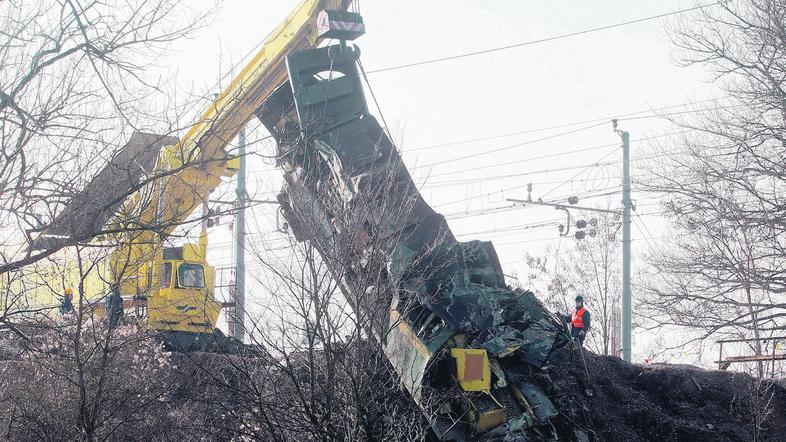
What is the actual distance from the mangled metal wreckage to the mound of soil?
249cm

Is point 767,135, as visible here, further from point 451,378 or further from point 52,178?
point 52,178

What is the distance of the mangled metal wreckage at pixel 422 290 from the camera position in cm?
894

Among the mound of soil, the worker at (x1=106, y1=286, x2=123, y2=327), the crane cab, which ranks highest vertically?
the crane cab

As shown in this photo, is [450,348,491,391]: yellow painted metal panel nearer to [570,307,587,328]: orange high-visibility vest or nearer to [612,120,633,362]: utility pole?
[570,307,587,328]: orange high-visibility vest

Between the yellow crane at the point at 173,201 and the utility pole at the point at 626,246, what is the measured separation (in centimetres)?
983

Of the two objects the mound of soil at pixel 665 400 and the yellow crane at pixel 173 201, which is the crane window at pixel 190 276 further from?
the mound of soil at pixel 665 400

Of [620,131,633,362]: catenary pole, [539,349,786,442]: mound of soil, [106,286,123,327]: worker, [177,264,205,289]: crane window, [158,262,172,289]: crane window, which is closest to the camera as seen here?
[106,286,123,327]: worker

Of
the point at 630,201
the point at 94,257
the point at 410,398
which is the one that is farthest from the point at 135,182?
the point at 630,201

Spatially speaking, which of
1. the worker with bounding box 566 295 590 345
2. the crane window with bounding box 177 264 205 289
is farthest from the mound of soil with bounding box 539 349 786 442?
the crane window with bounding box 177 264 205 289

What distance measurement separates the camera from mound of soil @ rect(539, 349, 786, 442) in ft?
43.7

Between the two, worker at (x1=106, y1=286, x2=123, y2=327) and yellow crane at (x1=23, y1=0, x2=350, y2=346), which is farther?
worker at (x1=106, y1=286, x2=123, y2=327)

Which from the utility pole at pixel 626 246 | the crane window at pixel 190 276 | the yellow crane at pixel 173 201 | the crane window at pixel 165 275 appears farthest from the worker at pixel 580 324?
the crane window at pixel 165 275

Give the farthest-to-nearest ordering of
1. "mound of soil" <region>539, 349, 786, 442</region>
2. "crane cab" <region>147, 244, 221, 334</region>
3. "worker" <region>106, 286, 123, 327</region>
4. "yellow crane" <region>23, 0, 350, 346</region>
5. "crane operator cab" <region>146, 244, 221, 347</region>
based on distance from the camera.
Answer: "crane cab" <region>147, 244, 221, 334</region>, "crane operator cab" <region>146, 244, 221, 347</region>, "mound of soil" <region>539, 349, 786, 442</region>, "worker" <region>106, 286, 123, 327</region>, "yellow crane" <region>23, 0, 350, 346</region>

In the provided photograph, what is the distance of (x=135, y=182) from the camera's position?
741cm
